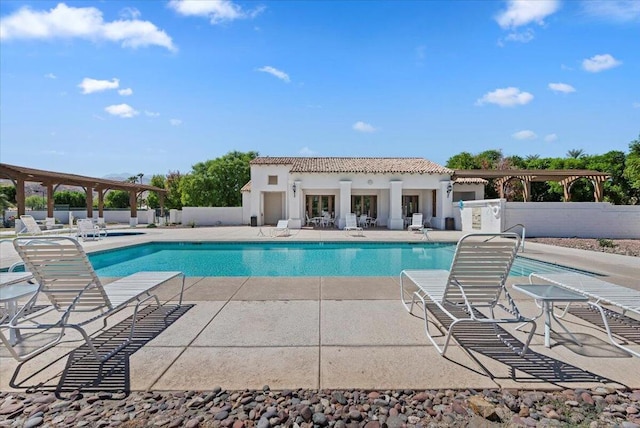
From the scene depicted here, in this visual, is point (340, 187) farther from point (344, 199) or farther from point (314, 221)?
point (314, 221)

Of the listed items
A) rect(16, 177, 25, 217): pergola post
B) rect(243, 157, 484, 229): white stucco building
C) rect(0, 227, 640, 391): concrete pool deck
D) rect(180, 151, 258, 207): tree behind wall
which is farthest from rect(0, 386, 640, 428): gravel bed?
rect(180, 151, 258, 207): tree behind wall

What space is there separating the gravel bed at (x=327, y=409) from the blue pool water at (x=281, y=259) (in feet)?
19.3

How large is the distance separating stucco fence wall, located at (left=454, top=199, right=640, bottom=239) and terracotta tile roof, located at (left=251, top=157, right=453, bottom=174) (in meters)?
5.59

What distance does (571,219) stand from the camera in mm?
16094

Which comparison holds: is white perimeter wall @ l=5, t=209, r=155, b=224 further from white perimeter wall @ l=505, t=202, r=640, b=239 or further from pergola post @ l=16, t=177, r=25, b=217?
white perimeter wall @ l=505, t=202, r=640, b=239

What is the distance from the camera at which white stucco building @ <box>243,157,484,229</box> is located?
68.7ft

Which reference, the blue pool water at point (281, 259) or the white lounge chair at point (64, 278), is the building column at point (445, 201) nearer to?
the blue pool water at point (281, 259)

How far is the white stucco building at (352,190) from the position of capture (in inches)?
824

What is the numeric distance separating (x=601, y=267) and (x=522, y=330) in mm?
5911

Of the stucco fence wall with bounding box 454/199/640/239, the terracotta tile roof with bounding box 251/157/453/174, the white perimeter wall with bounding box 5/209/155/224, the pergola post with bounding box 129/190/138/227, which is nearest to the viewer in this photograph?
the stucco fence wall with bounding box 454/199/640/239

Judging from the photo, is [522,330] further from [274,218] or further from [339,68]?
[274,218]

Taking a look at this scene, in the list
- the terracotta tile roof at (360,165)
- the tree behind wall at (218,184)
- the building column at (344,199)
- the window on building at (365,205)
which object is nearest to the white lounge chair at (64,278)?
the building column at (344,199)

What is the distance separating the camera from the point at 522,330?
146 inches

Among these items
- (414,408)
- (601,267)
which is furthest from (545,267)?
(414,408)
